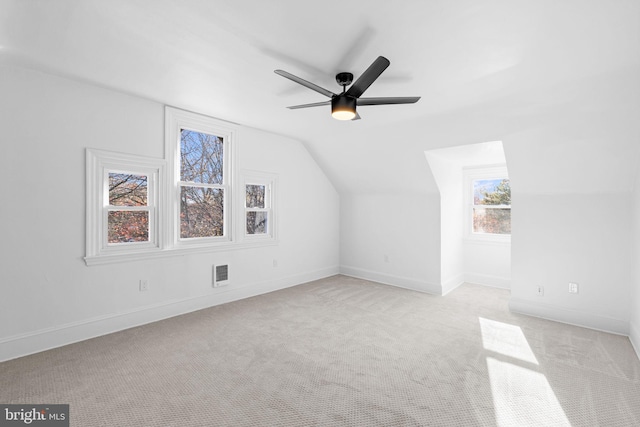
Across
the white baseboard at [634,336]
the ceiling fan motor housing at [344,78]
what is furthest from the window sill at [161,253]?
the white baseboard at [634,336]

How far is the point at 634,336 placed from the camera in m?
2.94

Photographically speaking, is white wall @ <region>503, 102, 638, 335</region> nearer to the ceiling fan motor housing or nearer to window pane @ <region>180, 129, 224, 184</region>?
the ceiling fan motor housing

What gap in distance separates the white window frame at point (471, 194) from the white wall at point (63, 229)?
175 inches

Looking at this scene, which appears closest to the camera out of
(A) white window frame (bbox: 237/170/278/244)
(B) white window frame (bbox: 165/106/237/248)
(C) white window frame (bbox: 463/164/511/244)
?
(B) white window frame (bbox: 165/106/237/248)

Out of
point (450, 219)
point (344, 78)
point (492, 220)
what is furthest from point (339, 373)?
point (492, 220)

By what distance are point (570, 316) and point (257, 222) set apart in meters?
4.21

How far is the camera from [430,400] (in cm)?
209

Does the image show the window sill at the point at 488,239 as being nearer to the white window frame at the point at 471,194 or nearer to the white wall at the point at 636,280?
the white window frame at the point at 471,194

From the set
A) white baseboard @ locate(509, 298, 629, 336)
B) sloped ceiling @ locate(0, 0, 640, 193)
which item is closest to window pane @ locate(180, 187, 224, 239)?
sloped ceiling @ locate(0, 0, 640, 193)

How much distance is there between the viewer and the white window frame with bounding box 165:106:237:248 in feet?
11.9

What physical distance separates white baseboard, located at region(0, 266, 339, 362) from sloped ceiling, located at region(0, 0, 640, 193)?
7.79ft

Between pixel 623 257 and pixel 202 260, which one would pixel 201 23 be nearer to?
pixel 202 260

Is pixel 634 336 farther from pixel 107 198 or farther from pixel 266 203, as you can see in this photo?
pixel 107 198

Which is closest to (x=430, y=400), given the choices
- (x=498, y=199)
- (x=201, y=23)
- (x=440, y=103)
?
(x=440, y=103)
